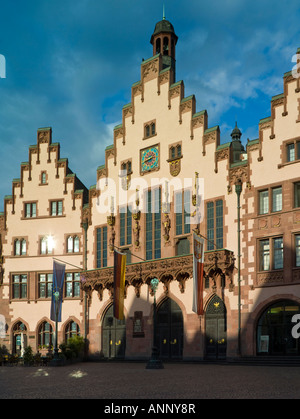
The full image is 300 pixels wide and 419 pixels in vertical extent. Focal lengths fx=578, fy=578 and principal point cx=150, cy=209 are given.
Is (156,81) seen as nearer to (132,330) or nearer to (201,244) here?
(201,244)

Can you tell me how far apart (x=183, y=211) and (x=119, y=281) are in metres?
7.44

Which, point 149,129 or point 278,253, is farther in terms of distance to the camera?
Answer: point 149,129

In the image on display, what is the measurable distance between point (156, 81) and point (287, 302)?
2238 cm

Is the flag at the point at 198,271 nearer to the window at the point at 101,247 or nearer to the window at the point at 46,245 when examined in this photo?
the window at the point at 101,247

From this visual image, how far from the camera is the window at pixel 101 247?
168 feet

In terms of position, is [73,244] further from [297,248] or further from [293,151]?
[293,151]

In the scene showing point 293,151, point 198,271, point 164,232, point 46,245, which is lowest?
point 198,271

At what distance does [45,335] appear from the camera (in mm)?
53406

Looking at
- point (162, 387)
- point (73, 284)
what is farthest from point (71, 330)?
point (162, 387)

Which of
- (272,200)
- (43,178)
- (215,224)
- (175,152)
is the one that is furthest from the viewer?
(43,178)

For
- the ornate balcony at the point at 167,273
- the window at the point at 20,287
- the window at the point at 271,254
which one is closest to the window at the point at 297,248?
the window at the point at 271,254

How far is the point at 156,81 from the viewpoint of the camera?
49.7 m

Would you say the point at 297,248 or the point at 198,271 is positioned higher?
the point at 297,248

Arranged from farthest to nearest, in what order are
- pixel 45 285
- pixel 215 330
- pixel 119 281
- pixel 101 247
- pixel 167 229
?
1. pixel 45 285
2. pixel 101 247
3. pixel 167 229
4. pixel 119 281
5. pixel 215 330
